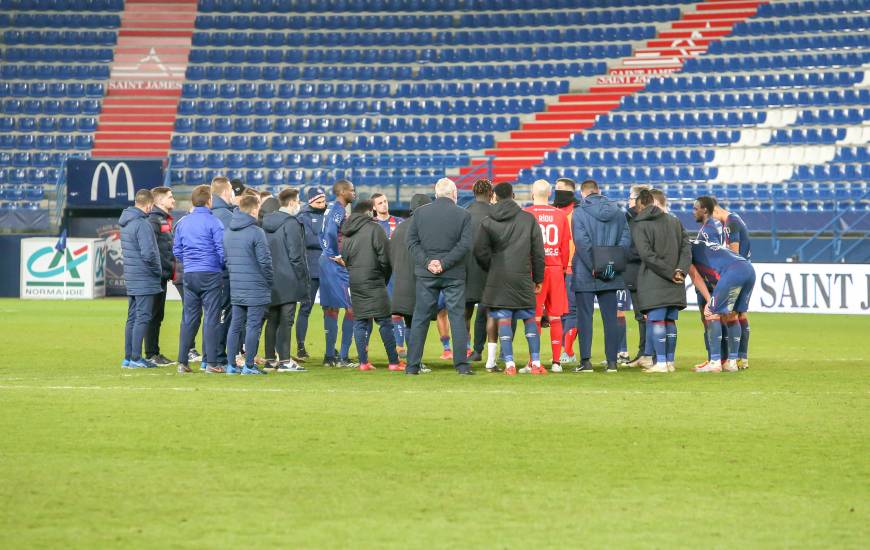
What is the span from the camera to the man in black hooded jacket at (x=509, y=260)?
1295cm

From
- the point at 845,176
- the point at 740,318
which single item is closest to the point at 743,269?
the point at 740,318

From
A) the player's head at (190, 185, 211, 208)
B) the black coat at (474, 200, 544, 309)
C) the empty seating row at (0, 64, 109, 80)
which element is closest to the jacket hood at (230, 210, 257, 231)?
the player's head at (190, 185, 211, 208)

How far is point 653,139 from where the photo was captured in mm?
35812

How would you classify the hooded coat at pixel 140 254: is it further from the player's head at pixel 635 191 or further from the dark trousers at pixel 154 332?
the player's head at pixel 635 191

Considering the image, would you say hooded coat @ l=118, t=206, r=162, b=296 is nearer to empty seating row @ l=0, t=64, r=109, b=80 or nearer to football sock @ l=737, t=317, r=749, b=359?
football sock @ l=737, t=317, r=749, b=359

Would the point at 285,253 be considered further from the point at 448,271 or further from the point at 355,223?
the point at 448,271

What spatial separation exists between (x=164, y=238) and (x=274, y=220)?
63.1 inches

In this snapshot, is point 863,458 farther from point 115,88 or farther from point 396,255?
point 115,88

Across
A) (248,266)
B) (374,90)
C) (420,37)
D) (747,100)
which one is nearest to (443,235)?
(248,266)

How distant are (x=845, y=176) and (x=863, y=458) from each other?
85.1 feet

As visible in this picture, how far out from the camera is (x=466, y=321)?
13508 mm

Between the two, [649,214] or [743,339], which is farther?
[743,339]

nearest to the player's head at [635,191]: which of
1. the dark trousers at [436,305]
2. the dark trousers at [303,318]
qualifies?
the dark trousers at [436,305]

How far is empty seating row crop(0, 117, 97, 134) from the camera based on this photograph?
127 ft
